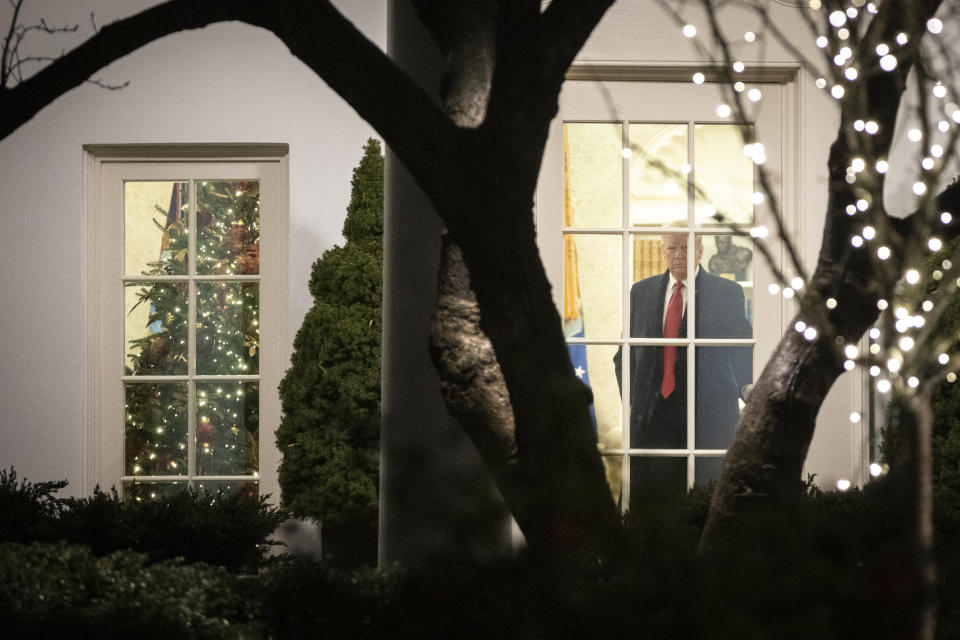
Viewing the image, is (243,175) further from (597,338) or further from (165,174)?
(597,338)

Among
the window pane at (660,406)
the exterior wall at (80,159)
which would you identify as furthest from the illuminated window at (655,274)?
the exterior wall at (80,159)

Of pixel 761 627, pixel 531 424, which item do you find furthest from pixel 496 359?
pixel 761 627

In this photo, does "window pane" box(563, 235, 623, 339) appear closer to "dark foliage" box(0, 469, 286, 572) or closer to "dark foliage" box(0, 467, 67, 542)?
"dark foliage" box(0, 469, 286, 572)

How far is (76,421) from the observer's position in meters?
3.95

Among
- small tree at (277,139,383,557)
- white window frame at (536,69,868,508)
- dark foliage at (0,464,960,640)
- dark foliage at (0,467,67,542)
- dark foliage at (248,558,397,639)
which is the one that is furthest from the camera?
white window frame at (536,69,868,508)

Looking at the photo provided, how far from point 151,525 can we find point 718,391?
2.28 meters

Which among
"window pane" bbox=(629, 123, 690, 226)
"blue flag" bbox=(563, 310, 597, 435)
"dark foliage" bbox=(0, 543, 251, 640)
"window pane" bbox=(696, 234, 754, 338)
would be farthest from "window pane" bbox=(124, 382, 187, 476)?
"window pane" bbox=(696, 234, 754, 338)

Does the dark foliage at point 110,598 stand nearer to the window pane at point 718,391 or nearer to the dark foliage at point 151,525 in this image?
the dark foliage at point 151,525

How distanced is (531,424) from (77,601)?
3.18ft

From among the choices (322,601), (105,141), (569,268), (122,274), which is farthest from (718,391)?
A: (105,141)

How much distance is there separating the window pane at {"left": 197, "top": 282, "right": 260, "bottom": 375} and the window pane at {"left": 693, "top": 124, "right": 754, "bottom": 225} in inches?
81.4

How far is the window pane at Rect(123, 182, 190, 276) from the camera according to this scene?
4066 mm

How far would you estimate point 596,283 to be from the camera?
370cm

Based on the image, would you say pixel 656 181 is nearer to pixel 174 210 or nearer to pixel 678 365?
pixel 678 365
